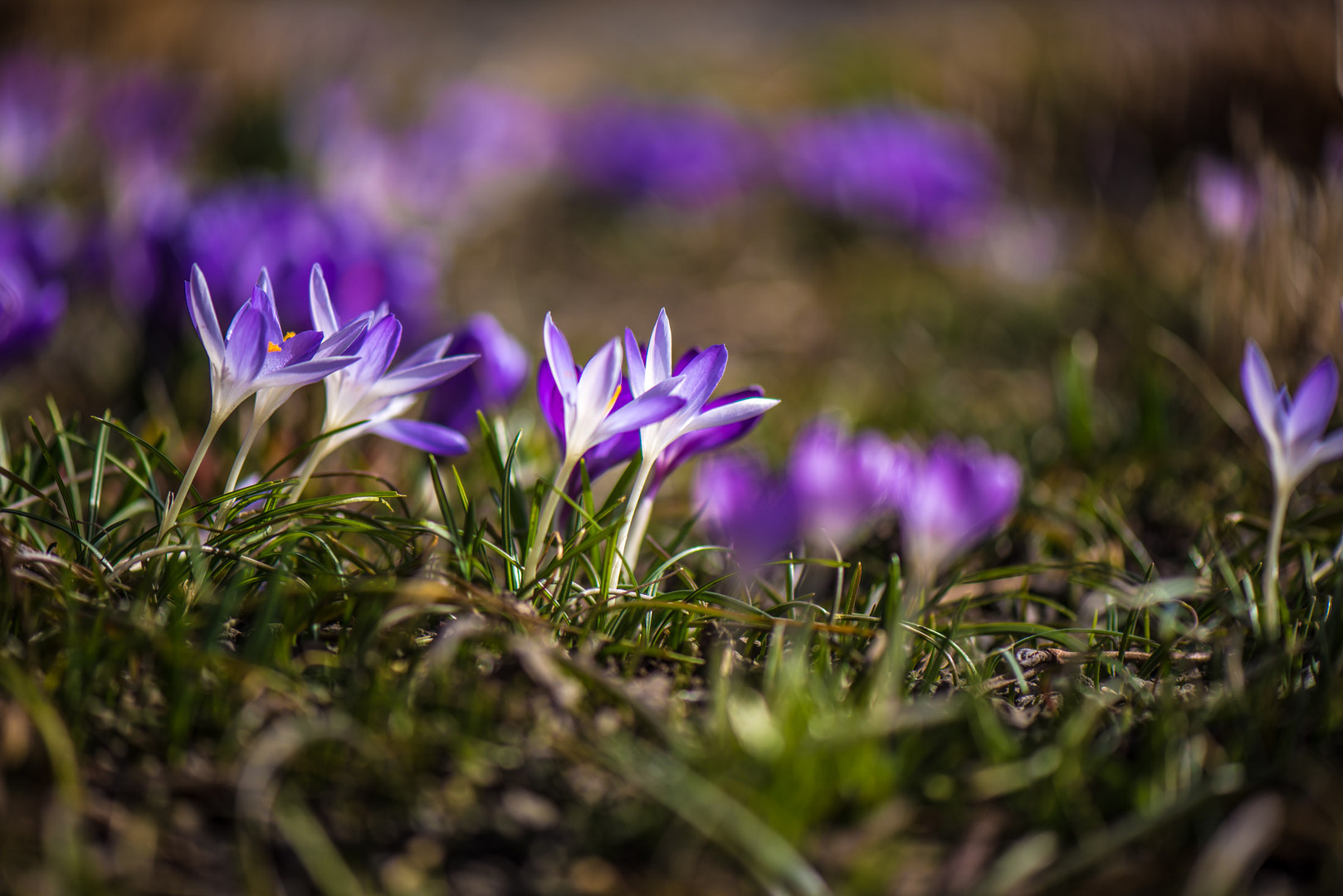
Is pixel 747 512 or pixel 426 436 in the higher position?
pixel 426 436

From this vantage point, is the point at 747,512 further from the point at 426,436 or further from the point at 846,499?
the point at 426,436

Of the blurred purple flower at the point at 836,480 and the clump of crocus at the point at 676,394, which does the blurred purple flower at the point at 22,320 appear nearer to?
the clump of crocus at the point at 676,394

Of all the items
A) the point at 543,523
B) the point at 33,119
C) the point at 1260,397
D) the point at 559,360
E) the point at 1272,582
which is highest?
the point at 33,119

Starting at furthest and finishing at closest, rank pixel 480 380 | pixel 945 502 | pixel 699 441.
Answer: pixel 480 380 < pixel 945 502 < pixel 699 441

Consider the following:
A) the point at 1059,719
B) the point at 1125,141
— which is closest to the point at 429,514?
the point at 1059,719

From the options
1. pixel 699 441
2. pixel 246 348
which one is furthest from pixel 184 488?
pixel 699 441

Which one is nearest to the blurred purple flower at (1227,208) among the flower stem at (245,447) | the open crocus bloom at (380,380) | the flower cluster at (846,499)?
the flower cluster at (846,499)

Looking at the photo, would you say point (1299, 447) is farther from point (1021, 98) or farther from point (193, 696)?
point (1021, 98)
